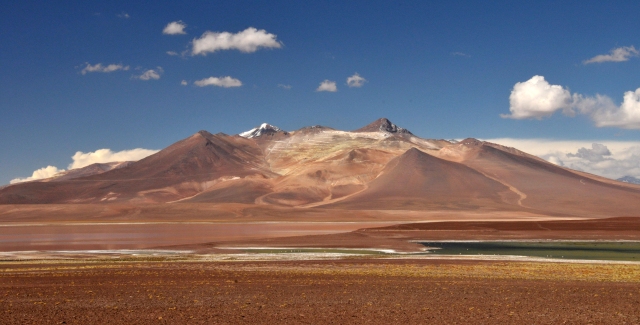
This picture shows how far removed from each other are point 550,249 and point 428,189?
392ft

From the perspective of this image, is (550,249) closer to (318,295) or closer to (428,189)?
(318,295)

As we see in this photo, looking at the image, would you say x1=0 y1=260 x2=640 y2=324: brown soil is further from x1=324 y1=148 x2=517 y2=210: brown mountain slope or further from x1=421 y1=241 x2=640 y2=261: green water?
x1=324 y1=148 x2=517 y2=210: brown mountain slope

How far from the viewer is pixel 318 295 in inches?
818

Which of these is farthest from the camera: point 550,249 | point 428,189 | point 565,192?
point 428,189

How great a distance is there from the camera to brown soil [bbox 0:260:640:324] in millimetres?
16781

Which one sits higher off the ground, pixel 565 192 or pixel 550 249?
pixel 565 192

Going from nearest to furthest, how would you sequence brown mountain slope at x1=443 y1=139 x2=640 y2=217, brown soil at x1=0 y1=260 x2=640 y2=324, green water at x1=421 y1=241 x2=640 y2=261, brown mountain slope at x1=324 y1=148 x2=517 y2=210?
brown soil at x1=0 y1=260 x2=640 y2=324
green water at x1=421 y1=241 x2=640 y2=261
brown mountain slope at x1=443 y1=139 x2=640 y2=217
brown mountain slope at x1=324 y1=148 x2=517 y2=210

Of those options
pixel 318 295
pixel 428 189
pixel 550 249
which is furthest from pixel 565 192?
pixel 318 295

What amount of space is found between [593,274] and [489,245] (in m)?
26.4

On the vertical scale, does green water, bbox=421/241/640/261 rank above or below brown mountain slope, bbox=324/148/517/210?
below

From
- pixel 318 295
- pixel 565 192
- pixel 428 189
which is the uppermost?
pixel 428 189

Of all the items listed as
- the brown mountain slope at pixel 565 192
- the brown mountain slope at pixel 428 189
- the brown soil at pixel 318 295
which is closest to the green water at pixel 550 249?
the brown soil at pixel 318 295

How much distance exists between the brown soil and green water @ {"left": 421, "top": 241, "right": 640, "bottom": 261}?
13.6 m

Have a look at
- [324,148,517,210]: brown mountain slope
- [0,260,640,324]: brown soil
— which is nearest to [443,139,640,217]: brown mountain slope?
[324,148,517,210]: brown mountain slope
